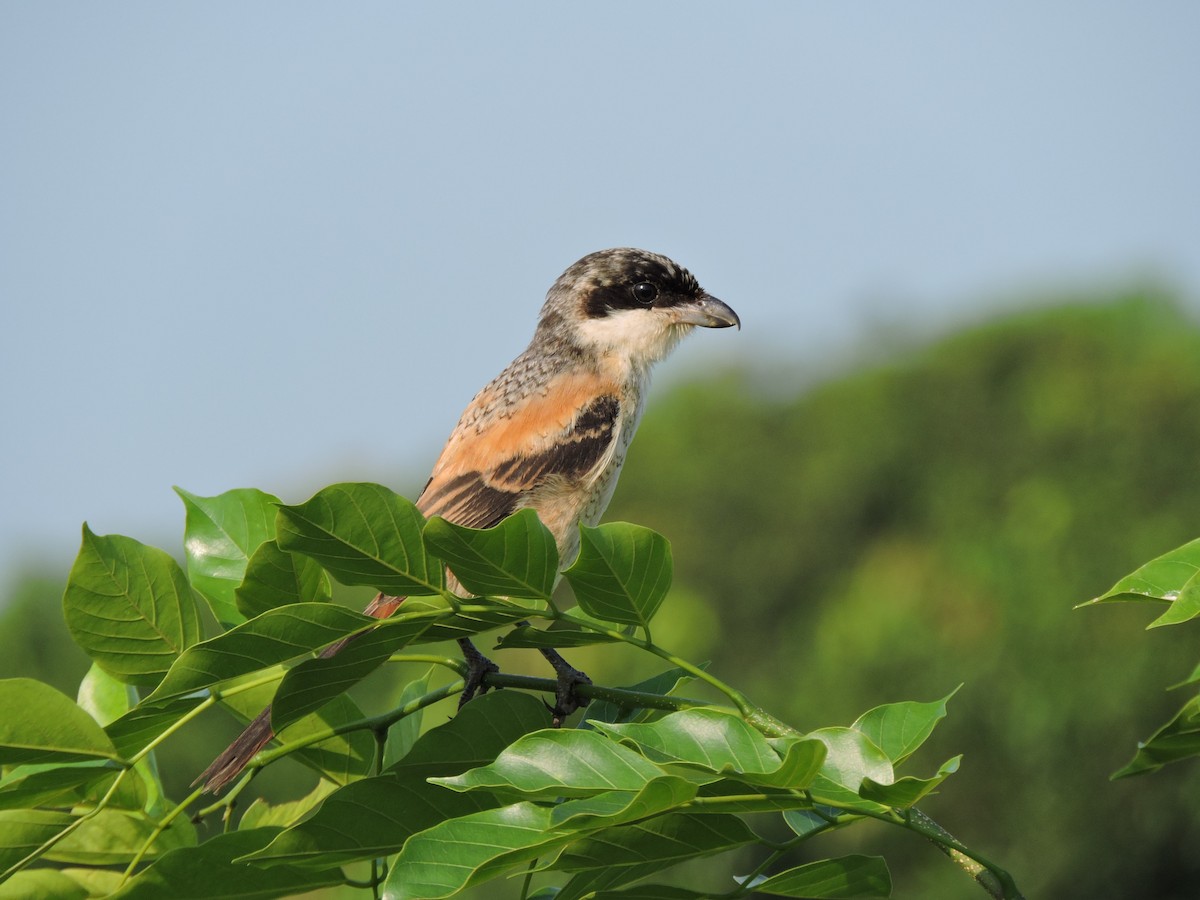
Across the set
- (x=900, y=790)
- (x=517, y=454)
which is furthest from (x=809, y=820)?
(x=517, y=454)

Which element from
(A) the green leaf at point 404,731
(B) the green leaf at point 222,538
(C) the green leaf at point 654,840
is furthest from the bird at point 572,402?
(C) the green leaf at point 654,840

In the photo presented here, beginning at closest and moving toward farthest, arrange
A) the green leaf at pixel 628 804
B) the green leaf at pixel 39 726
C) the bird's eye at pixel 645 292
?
the green leaf at pixel 628 804
the green leaf at pixel 39 726
the bird's eye at pixel 645 292

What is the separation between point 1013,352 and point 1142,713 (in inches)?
571

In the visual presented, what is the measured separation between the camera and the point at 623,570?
163 centimetres

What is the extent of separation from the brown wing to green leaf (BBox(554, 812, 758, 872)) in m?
2.07

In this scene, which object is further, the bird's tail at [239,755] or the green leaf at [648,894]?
the bird's tail at [239,755]

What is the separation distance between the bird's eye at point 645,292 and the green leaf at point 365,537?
110 inches

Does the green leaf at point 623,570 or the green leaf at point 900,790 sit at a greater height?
the green leaf at point 623,570

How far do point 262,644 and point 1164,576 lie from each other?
109 centimetres

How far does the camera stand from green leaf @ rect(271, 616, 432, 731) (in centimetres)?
150

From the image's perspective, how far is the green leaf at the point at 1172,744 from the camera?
137 cm

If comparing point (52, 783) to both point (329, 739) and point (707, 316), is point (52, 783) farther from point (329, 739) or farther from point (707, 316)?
point (707, 316)

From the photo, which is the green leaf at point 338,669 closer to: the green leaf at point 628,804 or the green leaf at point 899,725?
the green leaf at point 628,804

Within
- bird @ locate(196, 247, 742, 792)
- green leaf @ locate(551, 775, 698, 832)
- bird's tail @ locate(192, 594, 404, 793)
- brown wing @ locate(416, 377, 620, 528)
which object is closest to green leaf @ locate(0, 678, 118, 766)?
bird's tail @ locate(192, 594, 404, 793)
